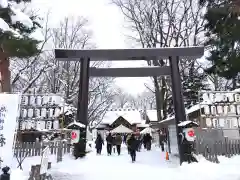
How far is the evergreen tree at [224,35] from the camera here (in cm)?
1174

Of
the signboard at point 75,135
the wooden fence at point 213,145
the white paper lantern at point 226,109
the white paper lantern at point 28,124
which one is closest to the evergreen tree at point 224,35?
the white paper lantern at point 226,109

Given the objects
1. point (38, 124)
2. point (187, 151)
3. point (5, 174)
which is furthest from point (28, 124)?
point (5, 174)

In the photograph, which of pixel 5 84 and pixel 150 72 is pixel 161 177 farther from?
pixel 5 84

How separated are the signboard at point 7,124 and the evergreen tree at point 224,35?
26.4 ft

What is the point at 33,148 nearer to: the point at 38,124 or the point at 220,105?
the point at 38,124

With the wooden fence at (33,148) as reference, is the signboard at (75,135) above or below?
Result: above

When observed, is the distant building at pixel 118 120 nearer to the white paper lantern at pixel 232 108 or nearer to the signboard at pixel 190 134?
the white paper lantern at pixel 232 108

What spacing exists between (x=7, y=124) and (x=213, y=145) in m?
11.0

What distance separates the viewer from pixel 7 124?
27.8ft

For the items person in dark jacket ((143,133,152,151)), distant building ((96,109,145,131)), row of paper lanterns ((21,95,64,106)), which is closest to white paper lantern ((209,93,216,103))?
row of paper lanterns ((21,95,64,106))

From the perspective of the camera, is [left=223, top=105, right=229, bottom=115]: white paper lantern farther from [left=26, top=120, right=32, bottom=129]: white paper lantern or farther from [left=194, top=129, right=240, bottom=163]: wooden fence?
[left=26, top=120, right=32, bottom=129]: white paper lantern

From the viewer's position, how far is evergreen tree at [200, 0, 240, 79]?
1174 centimetres

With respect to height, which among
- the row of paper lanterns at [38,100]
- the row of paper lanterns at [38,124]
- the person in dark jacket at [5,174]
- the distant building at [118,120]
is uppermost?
the distant building at [118,120]

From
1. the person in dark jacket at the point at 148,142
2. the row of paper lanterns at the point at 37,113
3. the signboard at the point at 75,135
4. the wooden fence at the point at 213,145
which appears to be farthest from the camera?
the person in dark jacket at the point at 148,142
